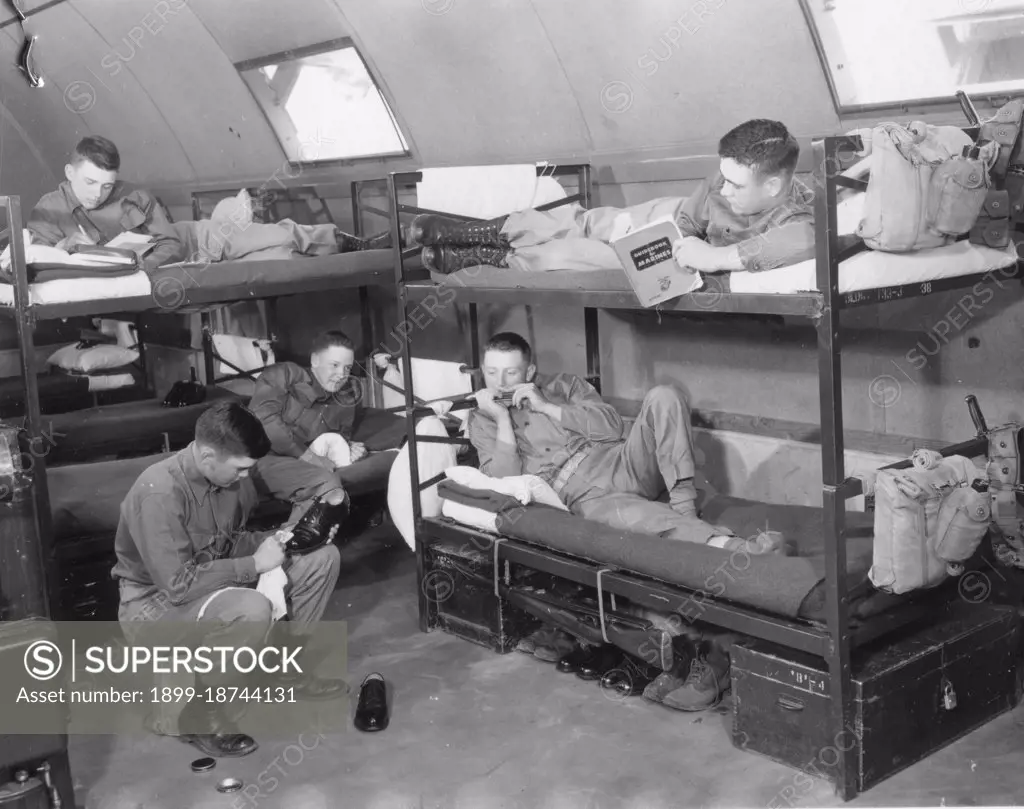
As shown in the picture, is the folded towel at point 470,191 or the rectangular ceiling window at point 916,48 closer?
the rectangular ceiling window at point 916,48

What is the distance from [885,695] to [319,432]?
376cm

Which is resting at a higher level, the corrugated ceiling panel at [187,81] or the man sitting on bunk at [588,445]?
the corrugated ceiling panel at [187,81]

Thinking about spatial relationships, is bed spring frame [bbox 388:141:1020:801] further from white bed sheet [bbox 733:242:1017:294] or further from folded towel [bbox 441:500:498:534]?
folded towel [bbox 441:500:498:534]

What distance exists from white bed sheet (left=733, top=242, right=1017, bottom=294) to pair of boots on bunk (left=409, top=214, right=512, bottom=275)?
144 centimetres

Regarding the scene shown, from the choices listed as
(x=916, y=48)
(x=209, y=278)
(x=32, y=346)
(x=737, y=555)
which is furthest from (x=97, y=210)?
(x=916, y=48)

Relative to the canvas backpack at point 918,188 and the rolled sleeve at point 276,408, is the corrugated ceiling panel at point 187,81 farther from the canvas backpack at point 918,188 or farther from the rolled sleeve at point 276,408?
the canvas backpack at point 918,188

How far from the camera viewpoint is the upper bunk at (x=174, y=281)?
529cm

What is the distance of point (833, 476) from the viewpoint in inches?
150

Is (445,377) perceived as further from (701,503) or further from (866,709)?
(866,709)

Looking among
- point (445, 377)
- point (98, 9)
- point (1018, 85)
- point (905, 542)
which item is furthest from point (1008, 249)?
point (98, 9)

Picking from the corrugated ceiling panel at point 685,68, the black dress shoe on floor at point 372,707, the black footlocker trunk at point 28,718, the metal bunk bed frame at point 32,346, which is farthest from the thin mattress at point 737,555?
the black footlocker trunk at point 28,718

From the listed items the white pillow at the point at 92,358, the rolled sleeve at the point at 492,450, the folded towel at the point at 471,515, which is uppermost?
the white pillow at the point at 92,358

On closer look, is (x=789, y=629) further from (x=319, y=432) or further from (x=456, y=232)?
(x=319, y=432)

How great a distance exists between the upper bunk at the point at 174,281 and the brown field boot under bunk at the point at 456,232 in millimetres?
1075
